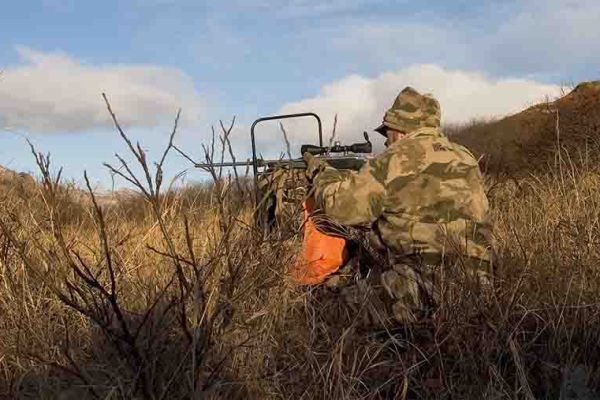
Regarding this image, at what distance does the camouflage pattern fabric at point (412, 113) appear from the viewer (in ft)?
14.5

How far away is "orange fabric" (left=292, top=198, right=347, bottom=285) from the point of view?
14.4 feet

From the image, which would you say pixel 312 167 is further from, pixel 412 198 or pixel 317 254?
pixel 412 198

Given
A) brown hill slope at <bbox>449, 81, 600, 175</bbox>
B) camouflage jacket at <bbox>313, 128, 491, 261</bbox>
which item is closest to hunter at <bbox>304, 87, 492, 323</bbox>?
camouflage jacket at <bbox>313, 128, 491, 261</bbox>

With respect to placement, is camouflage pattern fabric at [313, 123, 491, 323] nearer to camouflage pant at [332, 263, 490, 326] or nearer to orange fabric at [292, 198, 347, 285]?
camouflage pant at [332, 263, 490, 326]

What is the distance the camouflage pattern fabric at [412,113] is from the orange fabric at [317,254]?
0.65m

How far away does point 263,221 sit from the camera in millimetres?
3594

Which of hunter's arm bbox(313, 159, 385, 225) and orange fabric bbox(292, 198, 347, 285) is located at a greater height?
hunter's arm bbox(313, 159, 385, 225)

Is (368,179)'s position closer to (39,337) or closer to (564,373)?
(564,373)

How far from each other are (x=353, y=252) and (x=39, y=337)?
6.36 ft

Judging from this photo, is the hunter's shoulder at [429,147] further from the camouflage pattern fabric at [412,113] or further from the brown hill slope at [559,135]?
the brown hill slope at [559,135]

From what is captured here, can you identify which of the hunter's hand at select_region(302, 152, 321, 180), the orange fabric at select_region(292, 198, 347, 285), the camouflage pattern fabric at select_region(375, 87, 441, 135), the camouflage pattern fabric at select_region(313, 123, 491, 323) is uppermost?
the camouflage pattern fabric at select_region(375, 87, 441, 135)

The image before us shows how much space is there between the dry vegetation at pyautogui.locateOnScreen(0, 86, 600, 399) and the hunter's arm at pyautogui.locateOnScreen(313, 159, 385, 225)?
1.03ft

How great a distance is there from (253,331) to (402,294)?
779 mm

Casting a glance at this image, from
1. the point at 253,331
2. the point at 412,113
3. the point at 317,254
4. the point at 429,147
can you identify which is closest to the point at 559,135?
the point at 412,113
